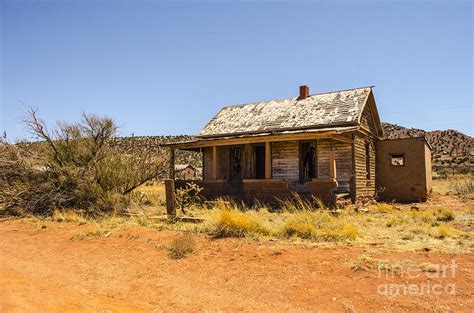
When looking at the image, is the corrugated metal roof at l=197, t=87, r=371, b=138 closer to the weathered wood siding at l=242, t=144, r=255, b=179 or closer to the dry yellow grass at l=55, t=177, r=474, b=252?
the weathered wood siding at l=242, t=144, r=255, b=179

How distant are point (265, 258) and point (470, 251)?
337cm

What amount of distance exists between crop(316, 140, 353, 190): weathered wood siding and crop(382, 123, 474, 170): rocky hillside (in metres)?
25.9

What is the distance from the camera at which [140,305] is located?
4.40 meters

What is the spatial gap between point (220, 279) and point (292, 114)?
1242cm

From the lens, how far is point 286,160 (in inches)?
605

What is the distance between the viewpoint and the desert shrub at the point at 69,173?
38.6 feet

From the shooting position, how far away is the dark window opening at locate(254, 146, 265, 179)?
54.8 ft

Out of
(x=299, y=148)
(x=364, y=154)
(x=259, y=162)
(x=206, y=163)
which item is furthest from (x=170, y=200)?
(x=364, y=154)

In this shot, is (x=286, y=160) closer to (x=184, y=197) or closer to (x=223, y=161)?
(x=223, y=161)

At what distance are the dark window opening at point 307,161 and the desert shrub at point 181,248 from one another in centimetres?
900

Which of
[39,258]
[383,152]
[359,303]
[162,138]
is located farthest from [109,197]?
[162,138]

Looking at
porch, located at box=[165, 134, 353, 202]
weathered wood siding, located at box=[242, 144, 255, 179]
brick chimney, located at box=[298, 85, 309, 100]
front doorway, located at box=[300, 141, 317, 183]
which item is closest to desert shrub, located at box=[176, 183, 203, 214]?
porch, located at box=[165, 134, 353, 202]

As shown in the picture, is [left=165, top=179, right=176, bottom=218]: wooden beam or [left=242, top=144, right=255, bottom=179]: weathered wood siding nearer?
[left=165, top=179, right=176, bottom=218]: wooden beam

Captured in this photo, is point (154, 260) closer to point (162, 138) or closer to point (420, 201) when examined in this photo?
point (420, 201)
